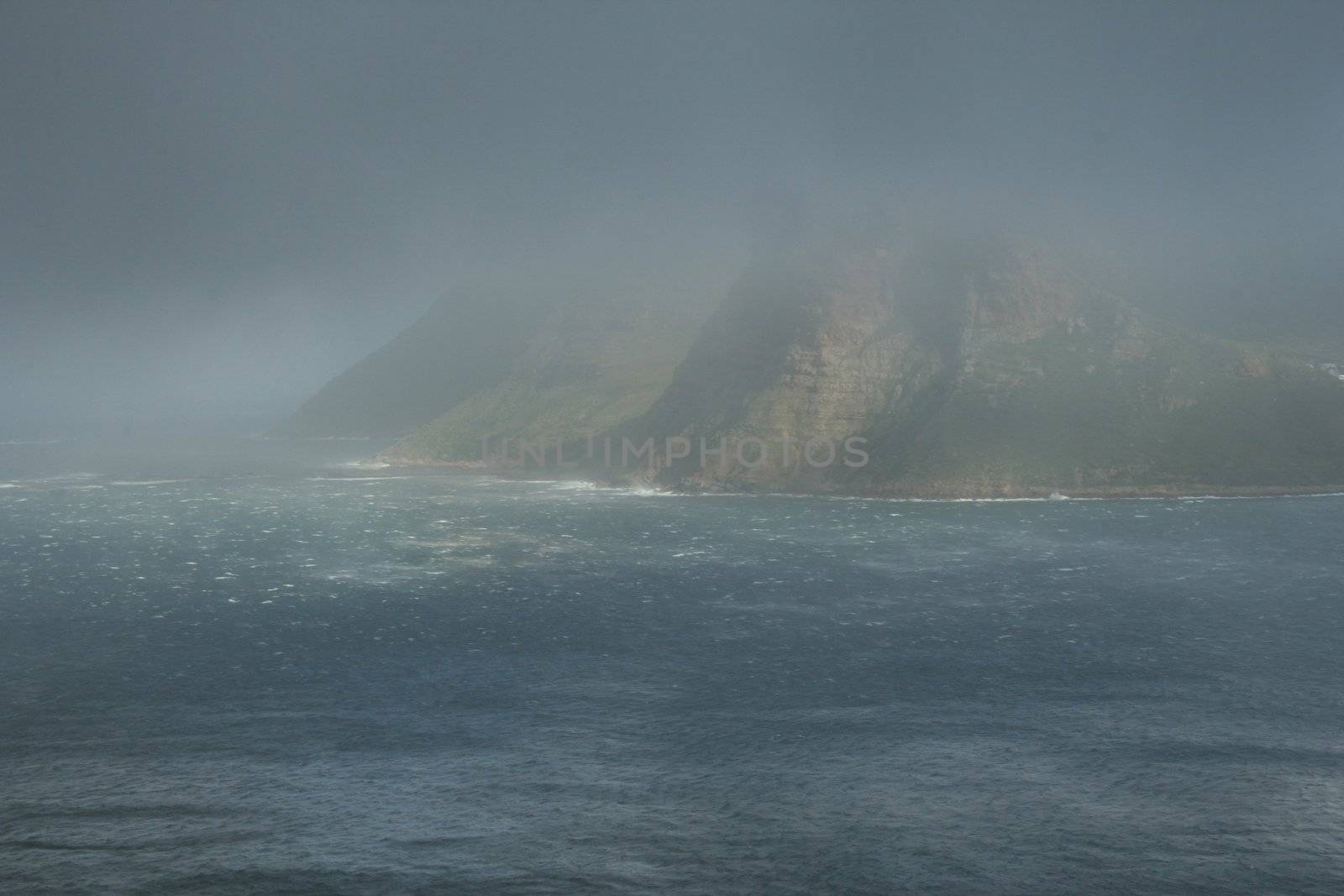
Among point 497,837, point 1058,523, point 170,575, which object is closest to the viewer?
point 497,837

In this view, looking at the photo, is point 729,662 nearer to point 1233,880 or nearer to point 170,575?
point 1233,880

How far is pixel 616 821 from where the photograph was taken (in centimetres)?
6131

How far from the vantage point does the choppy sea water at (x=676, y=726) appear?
56938mm

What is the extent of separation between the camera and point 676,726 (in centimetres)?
7788

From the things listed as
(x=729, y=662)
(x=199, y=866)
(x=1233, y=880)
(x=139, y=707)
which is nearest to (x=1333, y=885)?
(x=1233, y=880)

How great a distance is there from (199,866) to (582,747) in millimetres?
25841

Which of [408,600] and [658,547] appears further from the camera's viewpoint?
[658,547]

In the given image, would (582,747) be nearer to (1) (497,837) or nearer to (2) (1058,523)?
(1) (497,837)

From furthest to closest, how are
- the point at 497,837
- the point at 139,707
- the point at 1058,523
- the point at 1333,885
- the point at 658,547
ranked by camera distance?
the point at 1058,523 → the point at 658,547 → the point at 139,707 → the point at 497,837 → the point at 1333,885

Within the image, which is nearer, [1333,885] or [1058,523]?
[1333,885]

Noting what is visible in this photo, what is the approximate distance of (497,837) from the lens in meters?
59.8

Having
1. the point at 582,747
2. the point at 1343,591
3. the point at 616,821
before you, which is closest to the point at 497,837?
the point at 616,821

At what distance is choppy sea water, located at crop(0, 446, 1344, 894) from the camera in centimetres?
5694

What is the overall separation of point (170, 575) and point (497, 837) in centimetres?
9931
